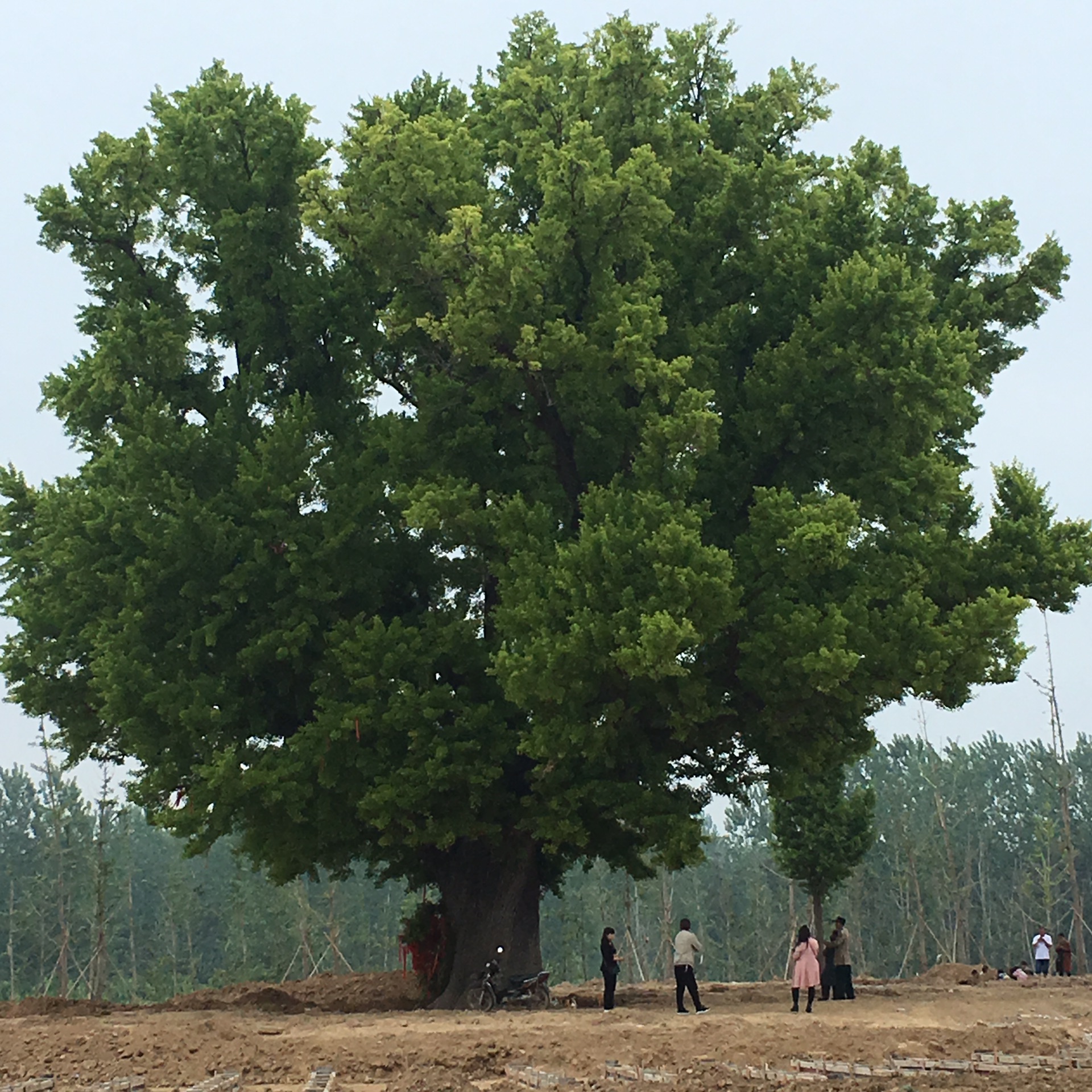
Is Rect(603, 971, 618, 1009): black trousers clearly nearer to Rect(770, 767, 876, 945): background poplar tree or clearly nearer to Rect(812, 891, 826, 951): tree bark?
Rect(770, 767, 876, 945): background poplar tree

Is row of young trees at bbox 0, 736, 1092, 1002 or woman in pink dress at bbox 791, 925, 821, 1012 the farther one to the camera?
row of young trees at bbox 0, 736, 1092, 1002

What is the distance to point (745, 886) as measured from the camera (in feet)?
341

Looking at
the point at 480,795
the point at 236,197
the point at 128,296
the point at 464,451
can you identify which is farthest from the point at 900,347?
the point at 128,296

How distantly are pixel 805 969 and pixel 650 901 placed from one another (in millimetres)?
81709

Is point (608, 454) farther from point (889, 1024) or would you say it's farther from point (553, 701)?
point (889, 1024)

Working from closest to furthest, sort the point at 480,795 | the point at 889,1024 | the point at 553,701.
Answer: the point at 889,1024 < the point at 553,701 < the point at 480,795

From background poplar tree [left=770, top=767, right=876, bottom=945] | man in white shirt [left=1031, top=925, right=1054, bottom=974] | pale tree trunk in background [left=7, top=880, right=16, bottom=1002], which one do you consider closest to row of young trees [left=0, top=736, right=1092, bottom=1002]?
pale tree trunk in background [left=7, top=880, right=16, bottom=1002]

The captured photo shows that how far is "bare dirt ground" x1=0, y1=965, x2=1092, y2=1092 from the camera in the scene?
38.9ft

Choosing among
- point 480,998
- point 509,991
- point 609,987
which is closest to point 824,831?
point 509,991

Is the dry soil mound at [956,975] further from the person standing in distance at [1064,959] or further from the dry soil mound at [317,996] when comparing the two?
the dry soil mound at [317,996]

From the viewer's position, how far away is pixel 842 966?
21.7 metres

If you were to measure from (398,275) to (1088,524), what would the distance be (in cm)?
1152

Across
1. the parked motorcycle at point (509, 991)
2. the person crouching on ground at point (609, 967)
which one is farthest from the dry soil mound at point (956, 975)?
the parked motorcycle at point (509, 991)

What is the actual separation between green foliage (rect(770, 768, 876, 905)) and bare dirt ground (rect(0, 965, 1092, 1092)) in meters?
7.42
